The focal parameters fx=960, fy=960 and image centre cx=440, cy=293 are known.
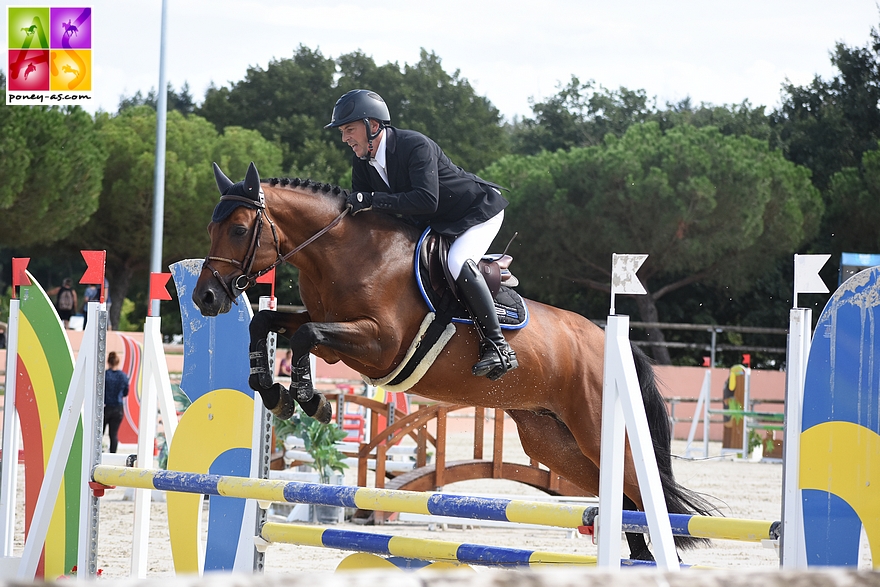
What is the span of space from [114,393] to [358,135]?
617cm

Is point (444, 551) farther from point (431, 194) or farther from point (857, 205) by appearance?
point (857, 205)

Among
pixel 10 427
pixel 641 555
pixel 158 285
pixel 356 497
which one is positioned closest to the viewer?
pixel 356 497

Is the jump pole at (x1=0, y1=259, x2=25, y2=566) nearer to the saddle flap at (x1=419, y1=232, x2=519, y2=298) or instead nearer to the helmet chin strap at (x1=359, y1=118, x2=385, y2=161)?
the helmet chin strap at (x1=359, y1=118, x2=385, y2=161)

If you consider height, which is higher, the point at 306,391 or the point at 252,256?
the point at 252,256

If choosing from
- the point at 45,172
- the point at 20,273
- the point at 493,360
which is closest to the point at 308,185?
the point at 493,360

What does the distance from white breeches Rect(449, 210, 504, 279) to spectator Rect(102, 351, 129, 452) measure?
19.4 feet

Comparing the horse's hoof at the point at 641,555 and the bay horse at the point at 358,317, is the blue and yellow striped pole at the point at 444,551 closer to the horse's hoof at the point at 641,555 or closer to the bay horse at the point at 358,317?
the bay horse at the point at 358,317

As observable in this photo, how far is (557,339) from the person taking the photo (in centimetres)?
406

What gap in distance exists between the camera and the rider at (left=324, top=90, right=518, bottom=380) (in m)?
3.67

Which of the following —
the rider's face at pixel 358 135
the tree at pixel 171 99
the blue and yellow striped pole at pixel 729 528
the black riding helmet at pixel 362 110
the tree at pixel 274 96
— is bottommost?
the blue and yellow striped pole at pixel 729 528

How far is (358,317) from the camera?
360cm

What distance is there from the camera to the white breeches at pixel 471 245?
3.74 metres

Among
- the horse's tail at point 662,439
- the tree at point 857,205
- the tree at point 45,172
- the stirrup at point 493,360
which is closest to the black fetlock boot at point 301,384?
the stirrup at point 493,360

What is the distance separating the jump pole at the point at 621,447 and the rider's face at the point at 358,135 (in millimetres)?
1354
